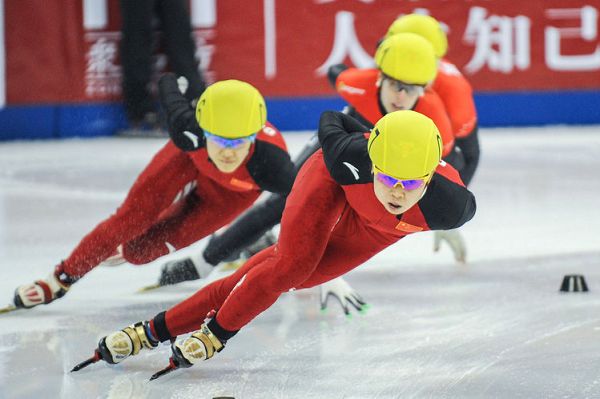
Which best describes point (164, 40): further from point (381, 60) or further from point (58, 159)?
point (381, 60)

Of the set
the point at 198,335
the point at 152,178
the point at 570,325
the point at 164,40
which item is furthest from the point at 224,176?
the point at 164,40

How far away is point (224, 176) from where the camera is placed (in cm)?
414

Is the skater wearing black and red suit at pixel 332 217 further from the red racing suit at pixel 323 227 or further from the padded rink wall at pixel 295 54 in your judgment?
the padded rink wall at pixel 295 54

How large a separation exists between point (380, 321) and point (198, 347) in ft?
3.39

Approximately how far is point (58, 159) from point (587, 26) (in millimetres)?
4312

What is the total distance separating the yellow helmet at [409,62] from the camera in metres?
4.45

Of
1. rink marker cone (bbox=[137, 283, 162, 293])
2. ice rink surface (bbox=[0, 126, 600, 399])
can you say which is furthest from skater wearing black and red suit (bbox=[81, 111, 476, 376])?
rink marker cone (bbox=[137, 283, 162, 293])

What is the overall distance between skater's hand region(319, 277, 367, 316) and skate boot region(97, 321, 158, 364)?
98cm

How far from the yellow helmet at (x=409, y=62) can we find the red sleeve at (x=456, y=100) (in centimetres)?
33

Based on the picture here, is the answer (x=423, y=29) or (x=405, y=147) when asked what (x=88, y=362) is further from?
(x=423, y=29)

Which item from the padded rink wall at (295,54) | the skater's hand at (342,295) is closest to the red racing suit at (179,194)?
the skater's hand at (342,295)

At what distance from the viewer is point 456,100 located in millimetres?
4871

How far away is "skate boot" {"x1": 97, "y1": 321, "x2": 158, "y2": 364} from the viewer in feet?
11.2

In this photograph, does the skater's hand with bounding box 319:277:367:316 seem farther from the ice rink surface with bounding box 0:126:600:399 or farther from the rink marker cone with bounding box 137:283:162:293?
the rink marker cone with bounding box 137:283:162:293
